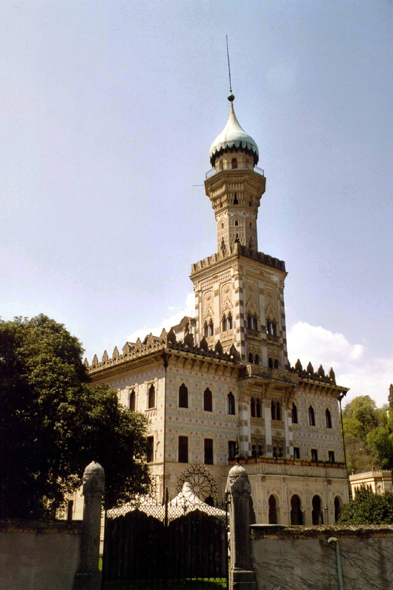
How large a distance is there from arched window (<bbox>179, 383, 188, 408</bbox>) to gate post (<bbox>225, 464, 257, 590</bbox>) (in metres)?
21.5

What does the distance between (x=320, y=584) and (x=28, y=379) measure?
45.1 ft

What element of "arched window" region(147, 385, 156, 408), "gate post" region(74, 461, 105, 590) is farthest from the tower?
"gate post" region(74, 461, 105, 590)

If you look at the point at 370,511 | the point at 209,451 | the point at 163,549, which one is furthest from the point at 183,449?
the point at 163,549

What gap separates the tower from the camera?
137 feet

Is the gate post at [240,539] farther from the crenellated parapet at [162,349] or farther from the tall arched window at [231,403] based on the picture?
the tall arched window at [231,403]

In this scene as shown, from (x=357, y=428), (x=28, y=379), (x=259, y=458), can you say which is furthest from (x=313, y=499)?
(x=357, y=428)

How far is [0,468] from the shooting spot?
812 inches

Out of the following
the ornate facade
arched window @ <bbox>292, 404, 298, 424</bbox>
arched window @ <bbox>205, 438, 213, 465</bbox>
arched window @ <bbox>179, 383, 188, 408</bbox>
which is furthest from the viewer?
arched window @ <bbox>292, 404, 298, 424</bbox>

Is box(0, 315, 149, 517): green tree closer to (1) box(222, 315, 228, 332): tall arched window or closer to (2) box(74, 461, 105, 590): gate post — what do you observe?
(2) box(74, 461, 105, 590): gate post

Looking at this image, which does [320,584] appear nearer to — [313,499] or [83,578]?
[83,578]

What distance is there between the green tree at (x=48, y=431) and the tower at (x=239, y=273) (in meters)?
16.6

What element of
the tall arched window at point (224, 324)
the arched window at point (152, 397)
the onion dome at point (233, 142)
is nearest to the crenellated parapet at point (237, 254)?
the tall arched window at point (224, 324)

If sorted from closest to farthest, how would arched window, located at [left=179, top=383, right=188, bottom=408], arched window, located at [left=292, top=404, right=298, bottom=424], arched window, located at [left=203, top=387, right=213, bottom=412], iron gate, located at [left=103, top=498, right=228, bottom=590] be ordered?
iron gate, located at [left=103, top=498, right=228, bottom=590]
arched window, located at [left=179, top=383, right=188, bottom=408]
arched window, located at [left=203, top=387, right=213, bottom=412]
arched window, located at [left=292, top=404, right=298, bottom=424]

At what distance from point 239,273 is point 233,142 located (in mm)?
12369
